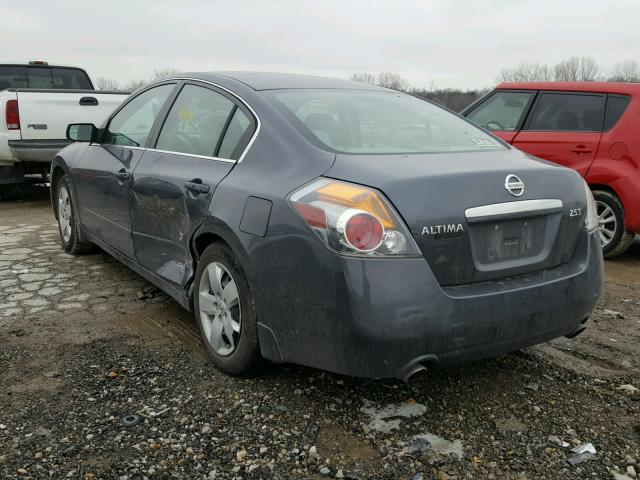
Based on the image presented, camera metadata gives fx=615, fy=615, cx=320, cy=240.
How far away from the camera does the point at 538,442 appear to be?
2637mm

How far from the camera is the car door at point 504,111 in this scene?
21.5 feet

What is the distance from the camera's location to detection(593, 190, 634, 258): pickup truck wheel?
581cm

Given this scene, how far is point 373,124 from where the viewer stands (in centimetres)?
323

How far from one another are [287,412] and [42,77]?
29.3 feet

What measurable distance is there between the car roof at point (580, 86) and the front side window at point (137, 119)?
4.08 meters

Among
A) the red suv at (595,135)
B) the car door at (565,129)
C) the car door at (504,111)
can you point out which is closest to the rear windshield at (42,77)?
the car door at (504,111)

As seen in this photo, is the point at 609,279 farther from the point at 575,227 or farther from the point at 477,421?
the point at 477,421

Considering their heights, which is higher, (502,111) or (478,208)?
(502,111)

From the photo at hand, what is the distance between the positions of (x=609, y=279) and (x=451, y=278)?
3.37m

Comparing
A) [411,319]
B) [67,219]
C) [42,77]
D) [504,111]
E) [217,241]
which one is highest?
[42,77]

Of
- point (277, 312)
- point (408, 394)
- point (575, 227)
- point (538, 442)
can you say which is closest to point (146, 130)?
point (277, 312)

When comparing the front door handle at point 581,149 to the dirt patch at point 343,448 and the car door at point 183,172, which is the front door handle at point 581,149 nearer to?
the car door at point 183,172

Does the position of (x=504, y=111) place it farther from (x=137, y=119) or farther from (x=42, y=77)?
(x=42, y=77)

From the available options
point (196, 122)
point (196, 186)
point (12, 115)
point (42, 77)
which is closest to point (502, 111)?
point (196, 122)
